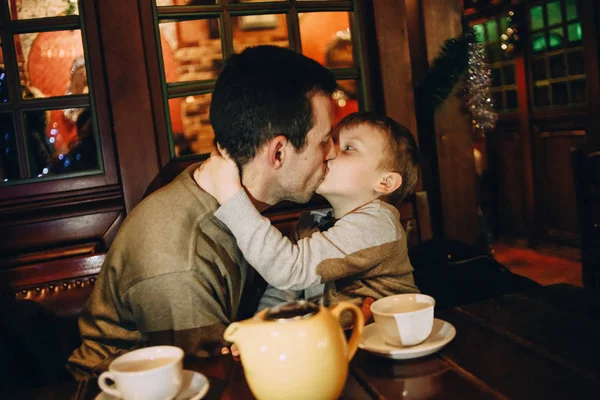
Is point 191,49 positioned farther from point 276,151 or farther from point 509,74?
point 509,74

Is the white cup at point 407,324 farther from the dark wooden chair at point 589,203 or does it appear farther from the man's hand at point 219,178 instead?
→ the dark wooden chair at point 589,203

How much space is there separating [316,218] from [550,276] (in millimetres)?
3075

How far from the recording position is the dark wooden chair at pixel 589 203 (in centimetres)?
190

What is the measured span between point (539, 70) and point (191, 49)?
3.75 meters

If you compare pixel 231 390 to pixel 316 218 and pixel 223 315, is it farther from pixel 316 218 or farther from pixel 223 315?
pixel 316 218

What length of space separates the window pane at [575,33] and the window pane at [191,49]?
11.3 ft

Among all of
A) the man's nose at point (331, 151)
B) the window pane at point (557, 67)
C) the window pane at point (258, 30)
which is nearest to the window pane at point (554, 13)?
the window pane at point (557, 67)

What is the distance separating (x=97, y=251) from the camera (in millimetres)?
2336

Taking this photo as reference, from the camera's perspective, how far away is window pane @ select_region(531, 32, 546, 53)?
512 centimetres

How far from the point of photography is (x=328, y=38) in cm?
268

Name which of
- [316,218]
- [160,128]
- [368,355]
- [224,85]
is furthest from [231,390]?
[160,128]

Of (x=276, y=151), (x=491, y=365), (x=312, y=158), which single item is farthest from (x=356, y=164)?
(x=491, y=365)

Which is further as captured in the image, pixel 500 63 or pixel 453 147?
pixel 500 63

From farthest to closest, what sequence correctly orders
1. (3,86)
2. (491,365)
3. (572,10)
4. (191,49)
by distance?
(572,10), (191,49), (3,86), (491,365)
